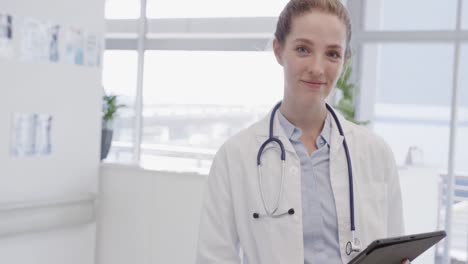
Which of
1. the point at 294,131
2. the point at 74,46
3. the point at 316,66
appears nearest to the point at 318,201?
the point at 294,131

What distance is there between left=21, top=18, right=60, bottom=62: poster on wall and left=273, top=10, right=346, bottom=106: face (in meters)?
1.95

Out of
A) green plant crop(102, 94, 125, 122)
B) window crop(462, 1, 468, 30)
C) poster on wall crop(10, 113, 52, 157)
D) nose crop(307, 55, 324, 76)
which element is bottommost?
poster on wall crop(10, 113, 52, 157)

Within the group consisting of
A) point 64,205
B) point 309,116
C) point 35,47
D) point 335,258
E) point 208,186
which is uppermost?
point 35,47

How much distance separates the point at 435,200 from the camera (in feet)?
13.2

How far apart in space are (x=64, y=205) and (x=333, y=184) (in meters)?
2.15

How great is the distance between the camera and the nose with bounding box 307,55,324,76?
1389 mm

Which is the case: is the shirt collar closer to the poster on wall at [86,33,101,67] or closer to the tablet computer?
the tablet computer

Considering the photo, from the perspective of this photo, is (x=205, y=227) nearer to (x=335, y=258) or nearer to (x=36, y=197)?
(x=335, y=258)

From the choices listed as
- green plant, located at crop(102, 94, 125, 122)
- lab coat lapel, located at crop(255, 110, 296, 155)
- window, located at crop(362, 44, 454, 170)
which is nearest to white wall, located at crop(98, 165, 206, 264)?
green plant, located at crop(102, 94, 125, 122)

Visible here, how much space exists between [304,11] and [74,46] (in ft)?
7.07

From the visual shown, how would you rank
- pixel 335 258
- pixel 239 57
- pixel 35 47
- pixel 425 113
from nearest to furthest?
pixel 335 258 < pixel 35 47 < pixel 425 113 < pixel 239 57

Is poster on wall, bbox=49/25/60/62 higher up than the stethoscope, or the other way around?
poster on wall, bbox=49/25/60/62

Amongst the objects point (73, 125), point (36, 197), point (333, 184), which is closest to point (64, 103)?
point (73, 125)

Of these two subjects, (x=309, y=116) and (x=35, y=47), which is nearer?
(x=309, y=116)
